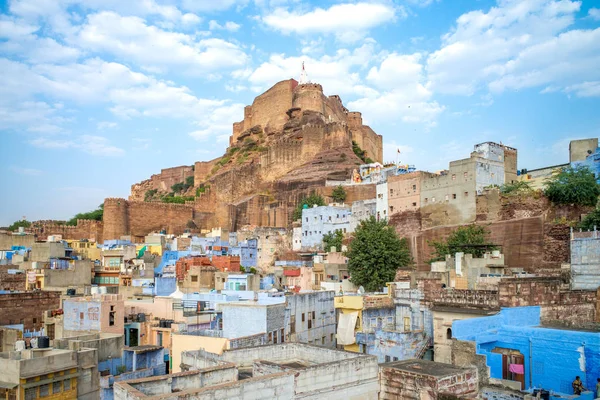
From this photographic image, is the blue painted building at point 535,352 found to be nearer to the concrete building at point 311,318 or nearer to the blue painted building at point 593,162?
the concrete building at point 311,318

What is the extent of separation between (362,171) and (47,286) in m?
37.7

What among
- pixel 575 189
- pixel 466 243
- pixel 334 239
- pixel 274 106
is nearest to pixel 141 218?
pixel 334 239

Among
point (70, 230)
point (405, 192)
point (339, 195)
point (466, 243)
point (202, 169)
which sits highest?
point (202, 169)

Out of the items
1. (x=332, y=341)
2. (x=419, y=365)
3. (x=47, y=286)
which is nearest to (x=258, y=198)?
(x=47, y=286)

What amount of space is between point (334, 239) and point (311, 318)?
2500 cm

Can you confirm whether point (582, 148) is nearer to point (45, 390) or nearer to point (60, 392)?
point (60, 392)

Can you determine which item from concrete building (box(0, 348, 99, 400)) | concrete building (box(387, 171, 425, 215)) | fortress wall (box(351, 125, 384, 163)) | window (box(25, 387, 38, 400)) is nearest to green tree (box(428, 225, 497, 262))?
concrete building (box(387, 171, 425, 215))

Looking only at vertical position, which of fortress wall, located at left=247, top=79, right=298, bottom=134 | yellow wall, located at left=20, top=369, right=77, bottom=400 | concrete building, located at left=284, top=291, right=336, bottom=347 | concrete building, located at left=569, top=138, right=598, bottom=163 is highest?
fortress wall, located at left=247, top=79, right=298, bottom=134

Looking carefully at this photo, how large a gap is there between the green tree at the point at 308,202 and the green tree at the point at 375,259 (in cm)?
2024

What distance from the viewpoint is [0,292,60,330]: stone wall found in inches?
927

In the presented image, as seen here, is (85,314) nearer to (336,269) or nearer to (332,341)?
(332,341)

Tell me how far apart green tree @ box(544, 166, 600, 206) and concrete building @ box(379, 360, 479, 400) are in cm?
2531

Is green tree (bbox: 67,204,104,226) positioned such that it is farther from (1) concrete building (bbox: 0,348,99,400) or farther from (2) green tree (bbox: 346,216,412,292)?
(1) concrete building (bbox: 0,348,99,400)

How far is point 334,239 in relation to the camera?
4772cm
